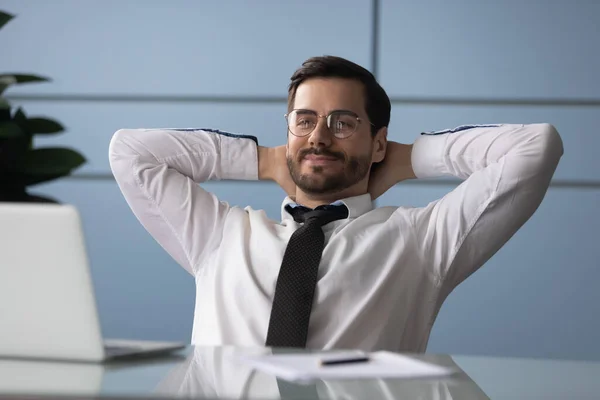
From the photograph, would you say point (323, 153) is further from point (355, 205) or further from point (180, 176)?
point (180, 176)

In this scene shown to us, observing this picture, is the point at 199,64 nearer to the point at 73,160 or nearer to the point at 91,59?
the point at 91,59

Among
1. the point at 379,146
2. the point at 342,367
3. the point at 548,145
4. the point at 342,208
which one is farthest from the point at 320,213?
the point at 342,367

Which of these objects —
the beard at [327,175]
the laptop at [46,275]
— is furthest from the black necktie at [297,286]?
the laptop at [46,275]

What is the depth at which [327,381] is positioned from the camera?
0.95 meters

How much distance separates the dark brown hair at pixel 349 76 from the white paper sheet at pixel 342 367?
104 cm

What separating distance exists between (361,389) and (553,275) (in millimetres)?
2025

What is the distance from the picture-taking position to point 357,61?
2.82 meters

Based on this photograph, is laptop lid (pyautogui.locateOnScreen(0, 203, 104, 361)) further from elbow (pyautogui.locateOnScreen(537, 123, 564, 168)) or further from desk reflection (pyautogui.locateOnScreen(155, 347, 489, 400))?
elbow (pyautogui.locateOnScreen(537, 123, 564, 168))

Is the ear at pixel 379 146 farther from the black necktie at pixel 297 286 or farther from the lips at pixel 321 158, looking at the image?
the black necktie at pixel 297 286

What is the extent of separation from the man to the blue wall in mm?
709

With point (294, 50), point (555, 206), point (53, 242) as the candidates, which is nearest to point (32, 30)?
point (294, 50)

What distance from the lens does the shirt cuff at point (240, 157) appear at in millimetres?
2172

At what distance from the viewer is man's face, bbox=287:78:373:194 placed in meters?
2.01

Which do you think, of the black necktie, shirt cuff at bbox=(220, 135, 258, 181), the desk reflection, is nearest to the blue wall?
shirt cuff at bbox=(220, 135, 258, 181)
